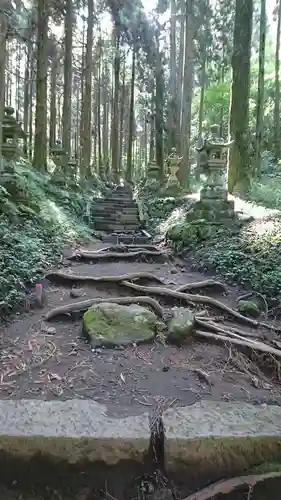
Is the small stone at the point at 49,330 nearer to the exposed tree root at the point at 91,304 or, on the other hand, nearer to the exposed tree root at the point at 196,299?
the exposed tree root at the point at 91,304

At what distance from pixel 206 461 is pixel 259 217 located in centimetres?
589

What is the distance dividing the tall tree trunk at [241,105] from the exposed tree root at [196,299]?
5.99m

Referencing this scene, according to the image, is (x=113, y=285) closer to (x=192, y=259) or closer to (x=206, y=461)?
(x=192, y=259)

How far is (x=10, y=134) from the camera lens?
336 inches

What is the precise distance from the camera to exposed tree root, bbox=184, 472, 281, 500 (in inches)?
79.7

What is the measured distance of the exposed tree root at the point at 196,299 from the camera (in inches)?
171

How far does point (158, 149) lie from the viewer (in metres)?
18.1

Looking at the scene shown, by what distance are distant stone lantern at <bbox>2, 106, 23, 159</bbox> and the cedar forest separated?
0.35m

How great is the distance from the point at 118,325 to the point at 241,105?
8.38 metres

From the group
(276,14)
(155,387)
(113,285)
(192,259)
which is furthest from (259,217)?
(276,14)

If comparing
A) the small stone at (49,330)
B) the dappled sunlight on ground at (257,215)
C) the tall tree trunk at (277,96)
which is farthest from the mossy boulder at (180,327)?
the tall tree trunk at (277,96)

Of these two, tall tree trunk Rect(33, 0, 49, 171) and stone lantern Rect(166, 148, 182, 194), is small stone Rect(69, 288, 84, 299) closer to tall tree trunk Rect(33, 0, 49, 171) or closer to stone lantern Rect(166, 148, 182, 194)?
tall tree trunk Rect(33, 0, 49, 171)

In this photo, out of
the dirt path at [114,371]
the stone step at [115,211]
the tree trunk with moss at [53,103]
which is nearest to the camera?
the dirt path at [114,371]

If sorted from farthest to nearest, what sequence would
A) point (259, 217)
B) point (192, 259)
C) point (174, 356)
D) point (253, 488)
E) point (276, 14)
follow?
point (276, 14) < point (259, 217) < point (192, 259) < point (174, 356) < point (253, 488)
